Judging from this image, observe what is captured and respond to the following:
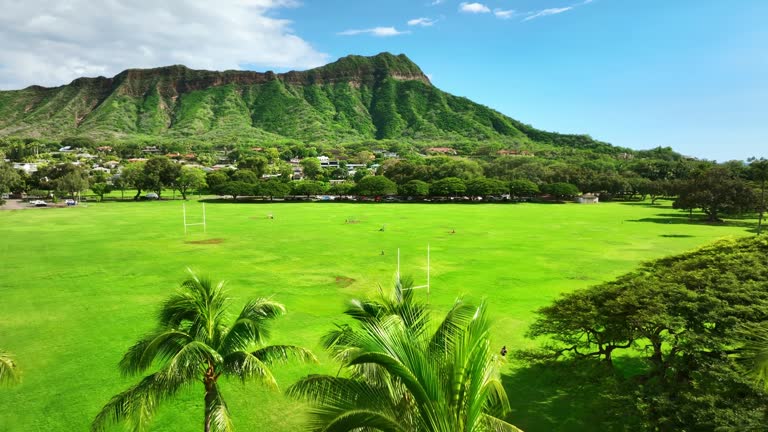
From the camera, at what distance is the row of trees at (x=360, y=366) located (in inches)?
208

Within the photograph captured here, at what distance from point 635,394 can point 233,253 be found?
3400 cm

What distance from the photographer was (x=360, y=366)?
7.27m

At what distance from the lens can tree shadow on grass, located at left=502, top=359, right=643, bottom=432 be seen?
1175 cm

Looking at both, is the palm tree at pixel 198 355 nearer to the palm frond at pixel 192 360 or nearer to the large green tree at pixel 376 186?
the palm frond at pixel 192 360

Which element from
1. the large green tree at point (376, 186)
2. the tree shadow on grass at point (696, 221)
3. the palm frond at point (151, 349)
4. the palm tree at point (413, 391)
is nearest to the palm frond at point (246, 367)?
the palm frond at point (151, 349)

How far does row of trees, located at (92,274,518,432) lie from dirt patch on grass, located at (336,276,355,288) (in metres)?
17.5

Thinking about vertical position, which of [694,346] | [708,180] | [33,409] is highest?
[708,180]

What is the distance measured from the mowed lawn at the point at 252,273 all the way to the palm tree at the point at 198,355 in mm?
4825

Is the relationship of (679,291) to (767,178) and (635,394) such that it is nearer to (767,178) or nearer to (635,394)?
(635,394)

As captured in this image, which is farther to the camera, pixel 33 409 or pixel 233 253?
pixel 233 253

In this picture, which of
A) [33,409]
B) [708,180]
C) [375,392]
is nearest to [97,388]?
[33,409]

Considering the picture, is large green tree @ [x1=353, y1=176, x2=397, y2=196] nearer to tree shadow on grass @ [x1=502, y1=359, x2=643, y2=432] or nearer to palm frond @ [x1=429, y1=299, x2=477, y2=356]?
tree shadow on grass @ [x1=502, y1=359, x2=643, y2=432]

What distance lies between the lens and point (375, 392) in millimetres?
6020

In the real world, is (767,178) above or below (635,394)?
above
